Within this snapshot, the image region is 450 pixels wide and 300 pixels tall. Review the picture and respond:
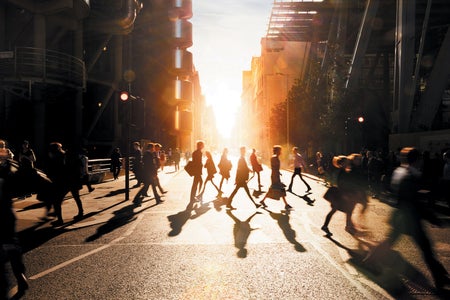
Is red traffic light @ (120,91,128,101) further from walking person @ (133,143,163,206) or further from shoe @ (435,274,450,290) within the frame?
shoe @ (435,274,450,290)

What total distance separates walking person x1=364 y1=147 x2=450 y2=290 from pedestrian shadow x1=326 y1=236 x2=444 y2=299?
23cm

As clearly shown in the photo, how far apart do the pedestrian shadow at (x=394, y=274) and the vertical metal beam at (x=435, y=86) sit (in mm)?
19466

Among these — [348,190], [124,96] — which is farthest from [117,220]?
[348,190]

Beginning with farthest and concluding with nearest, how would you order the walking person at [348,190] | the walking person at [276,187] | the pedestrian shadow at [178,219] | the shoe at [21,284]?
the walking person at [276,187] → the pedestrian shadow at [178,219] → the walking person at [348,190] → the shoe at [21,284]

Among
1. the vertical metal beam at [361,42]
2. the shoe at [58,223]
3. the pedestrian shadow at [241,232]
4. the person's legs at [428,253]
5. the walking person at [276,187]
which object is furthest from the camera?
the vertical metal beam at [361,42]

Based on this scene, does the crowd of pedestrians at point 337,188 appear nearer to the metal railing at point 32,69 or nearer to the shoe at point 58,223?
the shoe at point 58,223

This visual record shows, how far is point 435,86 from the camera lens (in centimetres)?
2417

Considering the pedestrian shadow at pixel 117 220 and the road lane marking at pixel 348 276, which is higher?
the road lane marking at pixel 348 276

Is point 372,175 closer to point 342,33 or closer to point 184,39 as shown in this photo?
point 342,33

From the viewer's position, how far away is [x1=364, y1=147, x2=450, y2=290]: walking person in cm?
505

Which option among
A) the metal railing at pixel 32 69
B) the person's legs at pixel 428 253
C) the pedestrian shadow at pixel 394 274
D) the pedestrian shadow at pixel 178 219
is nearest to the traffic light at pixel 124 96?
the pedestrian shadow at pixel 178 219

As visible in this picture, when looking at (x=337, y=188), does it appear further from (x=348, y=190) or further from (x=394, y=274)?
(x=394, y=274)

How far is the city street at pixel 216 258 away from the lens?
444cm

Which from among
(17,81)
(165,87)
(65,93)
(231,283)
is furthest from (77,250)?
(165,87)
